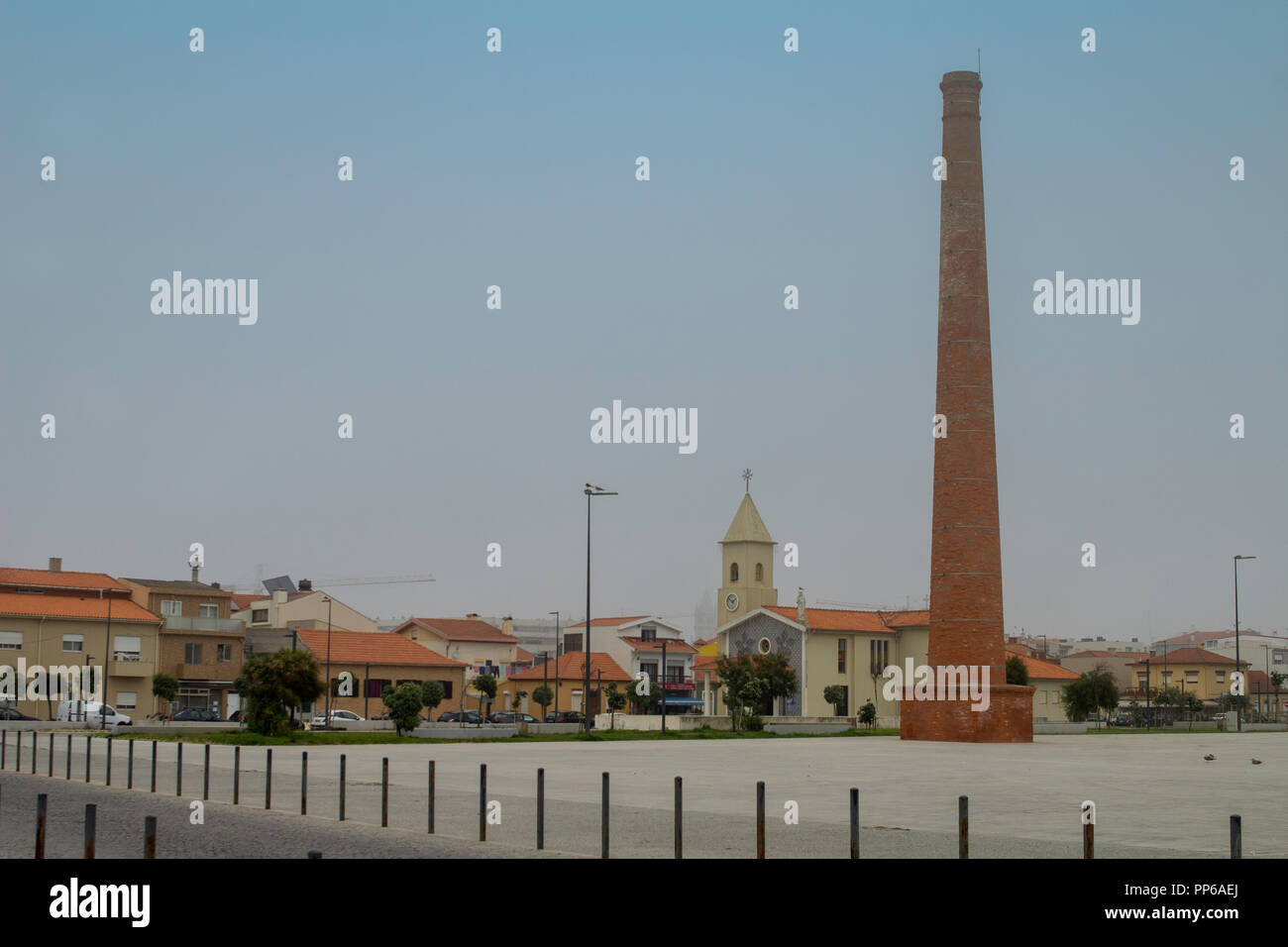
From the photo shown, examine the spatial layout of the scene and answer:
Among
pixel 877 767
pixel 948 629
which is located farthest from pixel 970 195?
pixel 877 767

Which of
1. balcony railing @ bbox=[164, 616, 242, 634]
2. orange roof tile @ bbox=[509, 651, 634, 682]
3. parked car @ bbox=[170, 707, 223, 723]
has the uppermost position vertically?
balcony railing @ bbox=[164, 616, 242, 634]

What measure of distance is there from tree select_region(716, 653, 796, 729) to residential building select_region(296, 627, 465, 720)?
60.3 ft

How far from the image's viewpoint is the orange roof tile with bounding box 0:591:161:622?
79.5 meters

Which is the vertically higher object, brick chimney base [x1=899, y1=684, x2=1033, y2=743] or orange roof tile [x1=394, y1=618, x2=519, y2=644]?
orange roof tile [x1=394, y1=618, x2=519, y2=644]

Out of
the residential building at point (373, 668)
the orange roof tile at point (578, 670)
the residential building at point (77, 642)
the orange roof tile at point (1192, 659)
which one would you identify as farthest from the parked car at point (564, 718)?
the orange roof tile at point (1192, 659)

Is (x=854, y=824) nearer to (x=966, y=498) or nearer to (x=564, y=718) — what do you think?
(x=966, y=498)

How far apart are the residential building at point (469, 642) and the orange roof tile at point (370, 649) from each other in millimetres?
21588

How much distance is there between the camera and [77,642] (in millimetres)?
80062

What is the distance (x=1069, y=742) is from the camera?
5416 centimetres

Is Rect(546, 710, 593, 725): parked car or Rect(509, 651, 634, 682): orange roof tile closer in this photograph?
Rect(546, 710, 593, 725): parked car

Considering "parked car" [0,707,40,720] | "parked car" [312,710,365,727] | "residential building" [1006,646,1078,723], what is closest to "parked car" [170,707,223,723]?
"parked car" [312,710,365,727]

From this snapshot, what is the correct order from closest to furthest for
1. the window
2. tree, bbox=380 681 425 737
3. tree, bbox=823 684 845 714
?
tree, bbox=380 681 425 737
the window
tree, bbox=823 684 845 714

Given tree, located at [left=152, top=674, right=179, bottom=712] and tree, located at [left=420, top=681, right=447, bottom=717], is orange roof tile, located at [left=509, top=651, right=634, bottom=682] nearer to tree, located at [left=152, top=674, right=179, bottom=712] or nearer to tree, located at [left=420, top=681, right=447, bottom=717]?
tree, located at [left=420, top=681, right=447, bottom=717]
